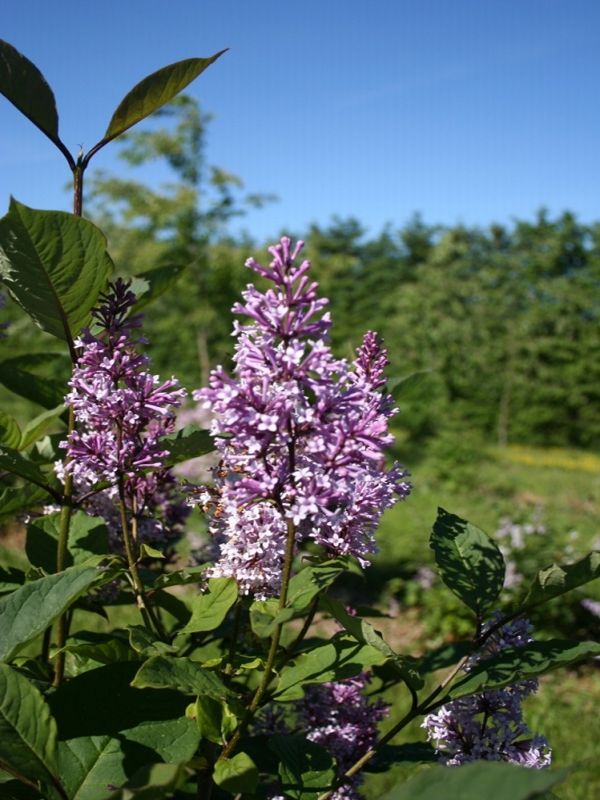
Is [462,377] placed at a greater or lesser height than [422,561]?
greater

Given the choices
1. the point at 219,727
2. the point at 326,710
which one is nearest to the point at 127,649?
the point at 219,727

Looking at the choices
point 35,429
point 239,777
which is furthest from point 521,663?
point 35,429

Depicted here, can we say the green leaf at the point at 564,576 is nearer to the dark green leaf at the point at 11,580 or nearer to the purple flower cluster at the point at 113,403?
the purple flower cluster at the point at 113,403

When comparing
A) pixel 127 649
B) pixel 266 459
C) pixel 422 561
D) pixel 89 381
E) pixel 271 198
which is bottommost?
pixel 422 561

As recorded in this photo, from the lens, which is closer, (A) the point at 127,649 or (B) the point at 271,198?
(A) the point at 127,649

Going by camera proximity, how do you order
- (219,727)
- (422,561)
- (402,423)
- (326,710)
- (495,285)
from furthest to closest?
(495,285) < (402,423) < (422,561) < (326,710) < (219,727)

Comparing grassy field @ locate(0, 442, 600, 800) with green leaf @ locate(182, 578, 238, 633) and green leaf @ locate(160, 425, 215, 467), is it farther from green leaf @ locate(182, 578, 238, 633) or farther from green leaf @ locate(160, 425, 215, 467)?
green leaf @ locate(160, 425, 215, 467)

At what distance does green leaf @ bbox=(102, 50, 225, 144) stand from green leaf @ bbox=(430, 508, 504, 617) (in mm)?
851

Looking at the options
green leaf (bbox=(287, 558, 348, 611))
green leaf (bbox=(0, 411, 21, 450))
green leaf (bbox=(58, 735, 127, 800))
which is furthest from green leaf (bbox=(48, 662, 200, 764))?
green leaf (bbox=(0, 411, 21, 450))

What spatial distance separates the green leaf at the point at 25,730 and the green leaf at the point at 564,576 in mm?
728

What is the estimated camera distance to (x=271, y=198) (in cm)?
1966

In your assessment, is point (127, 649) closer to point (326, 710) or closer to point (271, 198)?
point (326, 710)

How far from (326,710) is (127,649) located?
0.67m

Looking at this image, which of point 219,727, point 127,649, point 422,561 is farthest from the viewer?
point 422,561
